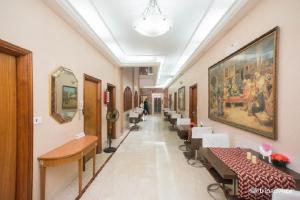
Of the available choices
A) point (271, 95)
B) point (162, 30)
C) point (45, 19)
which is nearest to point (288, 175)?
point (271, 95)

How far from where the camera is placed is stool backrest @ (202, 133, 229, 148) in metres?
3.19

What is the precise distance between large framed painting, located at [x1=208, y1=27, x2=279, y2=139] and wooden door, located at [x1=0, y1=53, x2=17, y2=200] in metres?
3.03

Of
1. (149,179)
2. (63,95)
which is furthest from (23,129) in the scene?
(149,179)

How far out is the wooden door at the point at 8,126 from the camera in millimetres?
1957

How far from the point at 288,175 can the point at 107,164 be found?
11.2ft

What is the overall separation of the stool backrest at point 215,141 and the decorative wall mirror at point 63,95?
94.6 inches

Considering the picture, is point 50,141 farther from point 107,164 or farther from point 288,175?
point 288,175

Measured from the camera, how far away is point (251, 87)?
2.65 m

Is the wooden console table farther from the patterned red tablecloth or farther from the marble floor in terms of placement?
the patterned red tablecloth

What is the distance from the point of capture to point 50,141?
261 cm

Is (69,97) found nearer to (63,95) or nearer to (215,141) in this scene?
(63,95)

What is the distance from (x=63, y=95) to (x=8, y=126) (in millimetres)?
1055

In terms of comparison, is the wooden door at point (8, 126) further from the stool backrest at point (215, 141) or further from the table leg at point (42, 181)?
the stool backrest at point (215, 141)

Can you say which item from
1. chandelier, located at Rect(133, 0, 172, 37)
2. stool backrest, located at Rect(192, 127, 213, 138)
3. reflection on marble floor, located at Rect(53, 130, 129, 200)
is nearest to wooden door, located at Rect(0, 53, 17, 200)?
reflection on marble floor, located at Rect(53, 130, 129, 200)
